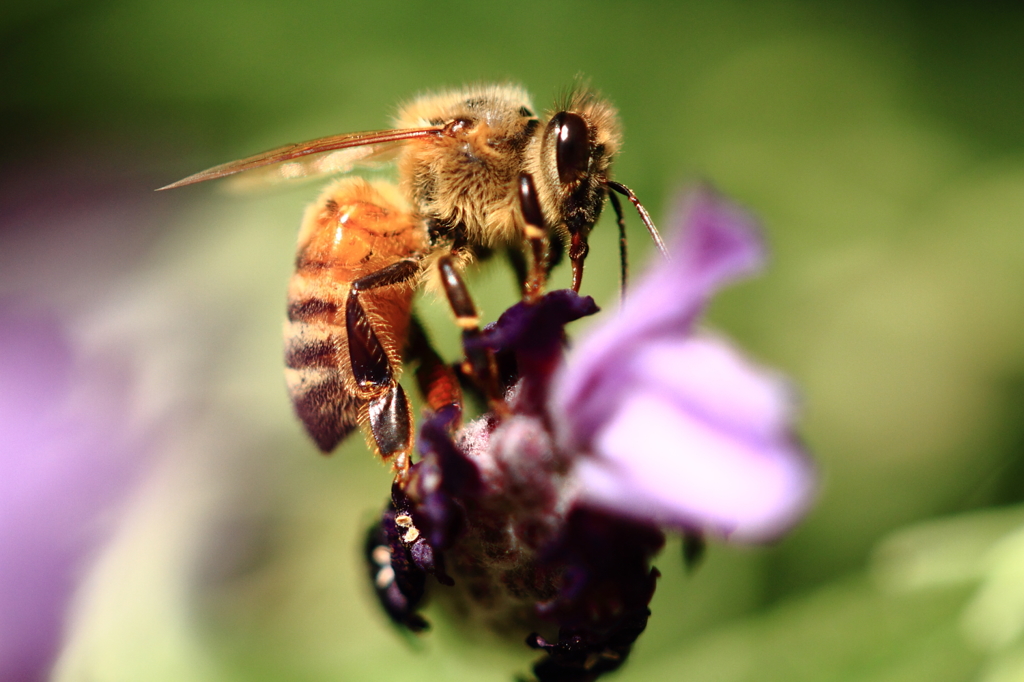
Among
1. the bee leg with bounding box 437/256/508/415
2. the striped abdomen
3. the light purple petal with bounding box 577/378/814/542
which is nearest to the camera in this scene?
the light purple petal with bounding box 577/378/814/542

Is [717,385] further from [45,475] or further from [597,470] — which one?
[45,475]

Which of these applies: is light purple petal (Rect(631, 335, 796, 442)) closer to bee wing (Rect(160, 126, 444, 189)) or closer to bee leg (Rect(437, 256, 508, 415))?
bee leg (Rect(437, 256, 508, 415))

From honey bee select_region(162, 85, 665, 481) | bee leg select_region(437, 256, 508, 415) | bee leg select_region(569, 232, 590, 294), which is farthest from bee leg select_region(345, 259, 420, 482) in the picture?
bee leg select_region(569, 232, 590, 294)

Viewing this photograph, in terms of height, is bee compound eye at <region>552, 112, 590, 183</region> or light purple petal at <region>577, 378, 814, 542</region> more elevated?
bee compound eye at <region>552, 112, 590, 183</region>

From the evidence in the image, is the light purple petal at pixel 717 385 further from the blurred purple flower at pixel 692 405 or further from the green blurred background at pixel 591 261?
the green blurred background at pixel 591 261

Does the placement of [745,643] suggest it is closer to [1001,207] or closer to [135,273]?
[1001,207]

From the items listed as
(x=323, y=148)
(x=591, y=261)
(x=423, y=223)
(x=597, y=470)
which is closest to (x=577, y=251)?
(x=423, y=223)

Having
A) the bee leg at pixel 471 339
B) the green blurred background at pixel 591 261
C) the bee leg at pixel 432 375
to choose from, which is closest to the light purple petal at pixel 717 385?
the bee leg at pixel 471 339
